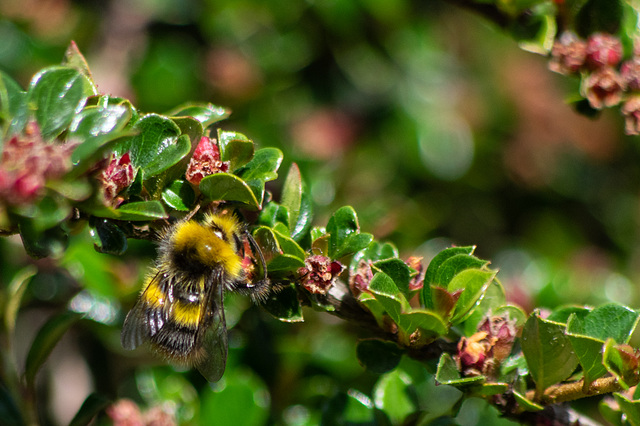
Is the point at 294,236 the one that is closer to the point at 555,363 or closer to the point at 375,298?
the point at 375,298

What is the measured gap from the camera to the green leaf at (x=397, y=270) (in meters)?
1.03

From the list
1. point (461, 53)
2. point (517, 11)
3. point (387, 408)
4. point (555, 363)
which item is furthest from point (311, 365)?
point (461, 53)

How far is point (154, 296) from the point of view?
48.6 inches

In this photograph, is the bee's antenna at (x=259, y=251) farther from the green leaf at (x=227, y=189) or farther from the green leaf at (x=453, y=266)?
the green leaf at (x=453, y=266)

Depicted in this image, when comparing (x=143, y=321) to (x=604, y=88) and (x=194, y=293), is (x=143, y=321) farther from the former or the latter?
(x=604, y=88)

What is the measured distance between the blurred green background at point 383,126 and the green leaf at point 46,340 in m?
0.44

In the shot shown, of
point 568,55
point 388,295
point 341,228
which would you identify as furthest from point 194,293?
point 568,55

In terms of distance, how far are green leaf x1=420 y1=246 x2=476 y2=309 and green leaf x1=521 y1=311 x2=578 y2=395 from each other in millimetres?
150

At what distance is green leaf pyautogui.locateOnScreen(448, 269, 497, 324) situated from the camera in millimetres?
976

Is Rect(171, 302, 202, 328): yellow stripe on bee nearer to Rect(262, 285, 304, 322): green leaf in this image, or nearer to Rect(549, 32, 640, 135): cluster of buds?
Rect(262, 285, 304, 322): green leaf

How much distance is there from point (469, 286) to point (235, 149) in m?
0.42

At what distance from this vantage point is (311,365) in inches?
69.2

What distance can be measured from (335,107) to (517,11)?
1553mm

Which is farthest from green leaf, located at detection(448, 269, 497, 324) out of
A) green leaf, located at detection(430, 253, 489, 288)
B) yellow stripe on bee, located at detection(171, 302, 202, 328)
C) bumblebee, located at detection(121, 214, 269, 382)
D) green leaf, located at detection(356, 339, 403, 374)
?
yellow stripe on bee, located at detection(171, 302, 202, 328)
